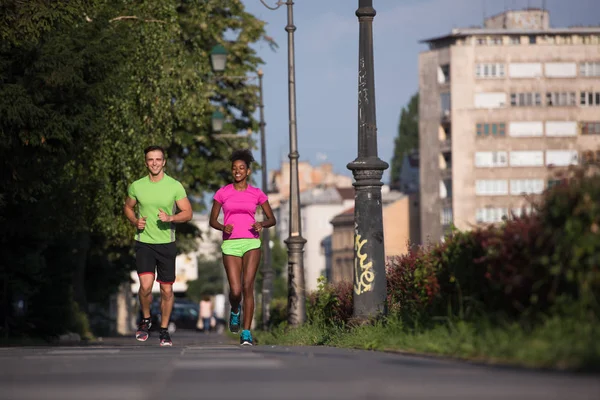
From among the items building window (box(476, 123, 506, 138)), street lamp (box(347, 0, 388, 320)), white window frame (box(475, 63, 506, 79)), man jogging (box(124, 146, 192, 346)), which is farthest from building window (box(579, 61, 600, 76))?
man jogging (box(124, 146, 192, 346))

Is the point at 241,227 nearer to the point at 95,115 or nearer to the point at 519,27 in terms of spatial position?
the point at 95,115

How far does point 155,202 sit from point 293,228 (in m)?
14.1

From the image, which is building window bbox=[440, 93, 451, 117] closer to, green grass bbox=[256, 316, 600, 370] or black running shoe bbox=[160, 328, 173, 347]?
black running shoe bbox=[160, 328, 173, 347]

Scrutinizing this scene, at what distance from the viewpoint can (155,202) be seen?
51.5 ft

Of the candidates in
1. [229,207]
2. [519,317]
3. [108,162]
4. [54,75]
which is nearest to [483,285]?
[519,317]

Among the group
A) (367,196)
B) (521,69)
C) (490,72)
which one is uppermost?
(521,69)

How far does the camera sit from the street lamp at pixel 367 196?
16281 mm

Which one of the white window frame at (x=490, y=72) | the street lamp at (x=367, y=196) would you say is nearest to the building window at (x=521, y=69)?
the white window frame at (x=490, y=72)

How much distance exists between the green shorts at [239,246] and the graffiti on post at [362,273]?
Answer: 1206mm

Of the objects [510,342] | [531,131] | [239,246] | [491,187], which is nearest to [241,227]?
[239,246]

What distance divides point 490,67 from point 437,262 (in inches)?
5553

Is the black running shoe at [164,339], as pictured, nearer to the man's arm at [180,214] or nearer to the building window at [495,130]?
the man's arm at [180,214]

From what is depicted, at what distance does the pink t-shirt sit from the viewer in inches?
635

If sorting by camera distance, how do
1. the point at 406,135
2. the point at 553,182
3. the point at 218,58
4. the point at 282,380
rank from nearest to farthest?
the point at 282,380 < the point at 553,182 < the point at 218,58 < the point at 406,135
